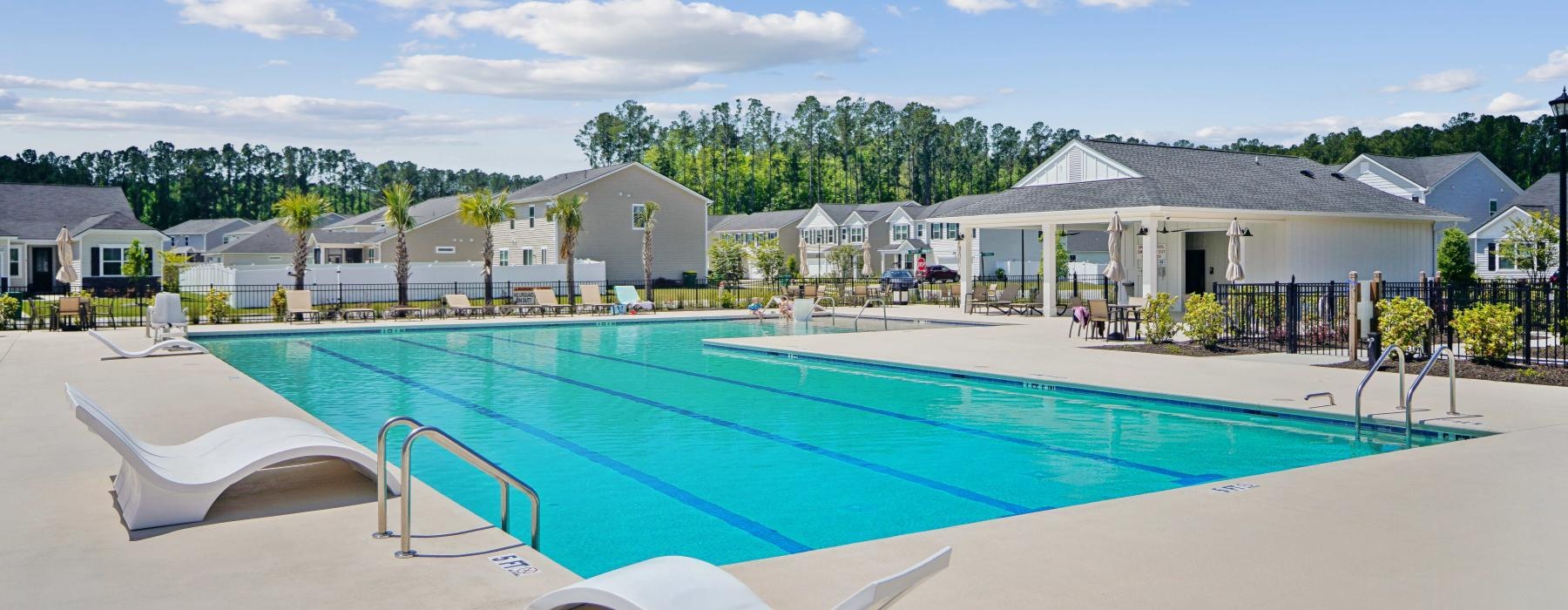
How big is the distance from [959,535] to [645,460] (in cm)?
496

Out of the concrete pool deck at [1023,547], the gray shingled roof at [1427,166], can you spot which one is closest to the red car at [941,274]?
the gray shingled roof at [1427,166]

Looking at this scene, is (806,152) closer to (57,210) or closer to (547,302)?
(57,210)

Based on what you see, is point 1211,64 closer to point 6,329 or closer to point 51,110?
point 6,329

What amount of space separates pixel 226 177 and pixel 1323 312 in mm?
125785

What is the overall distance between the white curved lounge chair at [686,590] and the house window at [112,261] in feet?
169

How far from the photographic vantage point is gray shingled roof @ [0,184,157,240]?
45406 mm

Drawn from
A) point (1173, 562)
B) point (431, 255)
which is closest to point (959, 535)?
point (1173, 562)

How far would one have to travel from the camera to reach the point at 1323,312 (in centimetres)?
1927

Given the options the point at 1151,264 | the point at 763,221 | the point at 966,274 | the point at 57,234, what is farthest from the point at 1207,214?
the point at 763,221

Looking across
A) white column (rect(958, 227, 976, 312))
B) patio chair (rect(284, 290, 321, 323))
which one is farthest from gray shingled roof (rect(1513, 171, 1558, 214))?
patio chair (rect(284, 290, 321, 323))

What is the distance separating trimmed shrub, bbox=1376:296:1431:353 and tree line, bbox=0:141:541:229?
7838 cm

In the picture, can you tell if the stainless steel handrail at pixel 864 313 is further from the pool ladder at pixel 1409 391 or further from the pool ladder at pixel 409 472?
the pool ladder at pixel 409 472

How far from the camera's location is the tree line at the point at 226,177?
101m

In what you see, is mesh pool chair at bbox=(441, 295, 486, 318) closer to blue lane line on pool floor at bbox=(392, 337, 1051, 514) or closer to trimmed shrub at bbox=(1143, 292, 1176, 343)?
blue lane line on pool floor at bbox=(392, 337, 1051, 514)
